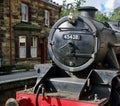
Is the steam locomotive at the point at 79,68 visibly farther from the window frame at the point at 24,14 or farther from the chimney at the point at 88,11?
the window frame at the point at 24,14

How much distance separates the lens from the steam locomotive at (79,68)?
520 cm

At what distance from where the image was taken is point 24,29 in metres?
19.2

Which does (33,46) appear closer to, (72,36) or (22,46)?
(22,46)

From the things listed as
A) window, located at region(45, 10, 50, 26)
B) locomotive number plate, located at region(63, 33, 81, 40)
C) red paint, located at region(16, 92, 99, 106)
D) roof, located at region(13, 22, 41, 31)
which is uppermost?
window, located at region(45, 10, 50, 26)

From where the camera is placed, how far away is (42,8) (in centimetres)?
2134

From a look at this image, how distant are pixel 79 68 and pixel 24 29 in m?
14.1

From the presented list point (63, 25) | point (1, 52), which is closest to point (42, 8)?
point (1, 52)

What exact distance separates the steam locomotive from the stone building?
39.1ft

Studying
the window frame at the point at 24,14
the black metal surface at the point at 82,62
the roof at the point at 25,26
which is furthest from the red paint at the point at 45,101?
the window frame at the point at 24,14

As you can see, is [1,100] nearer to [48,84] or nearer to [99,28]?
[48,84]

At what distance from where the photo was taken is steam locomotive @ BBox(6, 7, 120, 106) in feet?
17.1

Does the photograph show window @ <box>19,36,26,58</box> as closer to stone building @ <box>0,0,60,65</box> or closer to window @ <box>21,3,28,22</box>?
stone building @ <box>0,0,60,65</box>

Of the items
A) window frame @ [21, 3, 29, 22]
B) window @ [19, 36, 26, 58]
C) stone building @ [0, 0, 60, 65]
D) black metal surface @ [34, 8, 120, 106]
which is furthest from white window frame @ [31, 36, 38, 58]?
black metal surface @ [34, 8, 120, 106]

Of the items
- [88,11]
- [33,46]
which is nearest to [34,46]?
[33,46]
